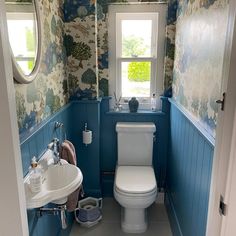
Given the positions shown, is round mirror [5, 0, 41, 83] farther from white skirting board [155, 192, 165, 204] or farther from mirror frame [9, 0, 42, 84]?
white skirting board [155, 192, 165, 204]

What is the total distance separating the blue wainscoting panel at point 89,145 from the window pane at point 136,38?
0.66 metres

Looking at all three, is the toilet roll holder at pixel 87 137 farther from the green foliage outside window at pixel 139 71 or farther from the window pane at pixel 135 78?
the green foliage outside window at pixel 139 71

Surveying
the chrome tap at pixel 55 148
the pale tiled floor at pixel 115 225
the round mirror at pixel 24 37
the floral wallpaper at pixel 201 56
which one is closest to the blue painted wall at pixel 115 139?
the pale tiled floor at pixel 115 225

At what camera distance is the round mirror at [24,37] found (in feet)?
4.01

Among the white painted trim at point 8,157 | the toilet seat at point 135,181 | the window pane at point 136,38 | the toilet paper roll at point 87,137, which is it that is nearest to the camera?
the white painted trim at point 8,157

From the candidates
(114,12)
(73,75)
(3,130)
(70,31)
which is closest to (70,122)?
(73,75)

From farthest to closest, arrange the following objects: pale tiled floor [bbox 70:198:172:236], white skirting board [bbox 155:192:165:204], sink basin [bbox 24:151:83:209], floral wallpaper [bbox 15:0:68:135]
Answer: white skirting board [bbox 155:192:165:204] → pale tiled floor [bbox 70:198:172:236] → floral wallpaper [bbox 15:0:68:135] → sink basin [bbox 24:151:83:209]

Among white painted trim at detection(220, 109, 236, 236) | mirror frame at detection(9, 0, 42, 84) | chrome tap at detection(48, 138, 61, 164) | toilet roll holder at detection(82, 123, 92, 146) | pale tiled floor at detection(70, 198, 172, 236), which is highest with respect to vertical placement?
mirror frame at detection(9, 0, 42, 84)

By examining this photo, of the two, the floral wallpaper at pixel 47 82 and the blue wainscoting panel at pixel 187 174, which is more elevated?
the floral wallpaper at pixel 47 82

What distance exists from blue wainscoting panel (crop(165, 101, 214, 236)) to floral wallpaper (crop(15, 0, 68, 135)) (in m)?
1.01

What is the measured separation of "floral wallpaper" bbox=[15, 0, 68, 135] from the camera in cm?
136

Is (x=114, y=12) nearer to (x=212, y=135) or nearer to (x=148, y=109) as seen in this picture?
(x=148, y=109)

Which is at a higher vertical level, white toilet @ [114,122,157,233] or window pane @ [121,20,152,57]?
window pane @ [121,20,152,57]

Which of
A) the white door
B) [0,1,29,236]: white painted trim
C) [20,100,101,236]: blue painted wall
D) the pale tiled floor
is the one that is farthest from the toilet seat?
[0,1,29,236]: white painted trim
